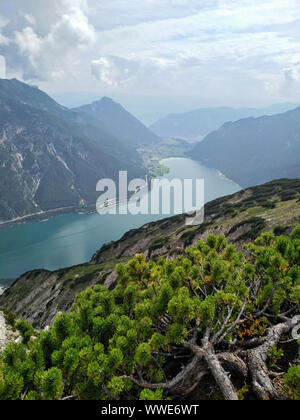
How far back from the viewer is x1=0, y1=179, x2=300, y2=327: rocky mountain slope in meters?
59.4

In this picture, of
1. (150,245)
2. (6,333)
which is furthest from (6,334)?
(150,245)

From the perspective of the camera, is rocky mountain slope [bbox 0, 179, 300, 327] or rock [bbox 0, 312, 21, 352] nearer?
rock [bbox 0, 312, 21, 352]

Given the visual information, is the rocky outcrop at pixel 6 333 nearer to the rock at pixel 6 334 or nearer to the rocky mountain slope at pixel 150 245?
the rock at pixel 6 334

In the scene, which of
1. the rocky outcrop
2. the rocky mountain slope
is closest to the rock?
the rocky outcrop

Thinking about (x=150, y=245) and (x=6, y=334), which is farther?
(x=150, y=245)

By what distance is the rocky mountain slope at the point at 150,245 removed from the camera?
59.4m

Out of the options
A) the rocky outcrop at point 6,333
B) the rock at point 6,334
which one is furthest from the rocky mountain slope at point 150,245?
the rock at point 6,334

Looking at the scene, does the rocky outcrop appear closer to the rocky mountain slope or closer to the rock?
the rock

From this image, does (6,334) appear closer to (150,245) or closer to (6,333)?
(6,333)

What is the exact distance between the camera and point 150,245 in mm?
82562
